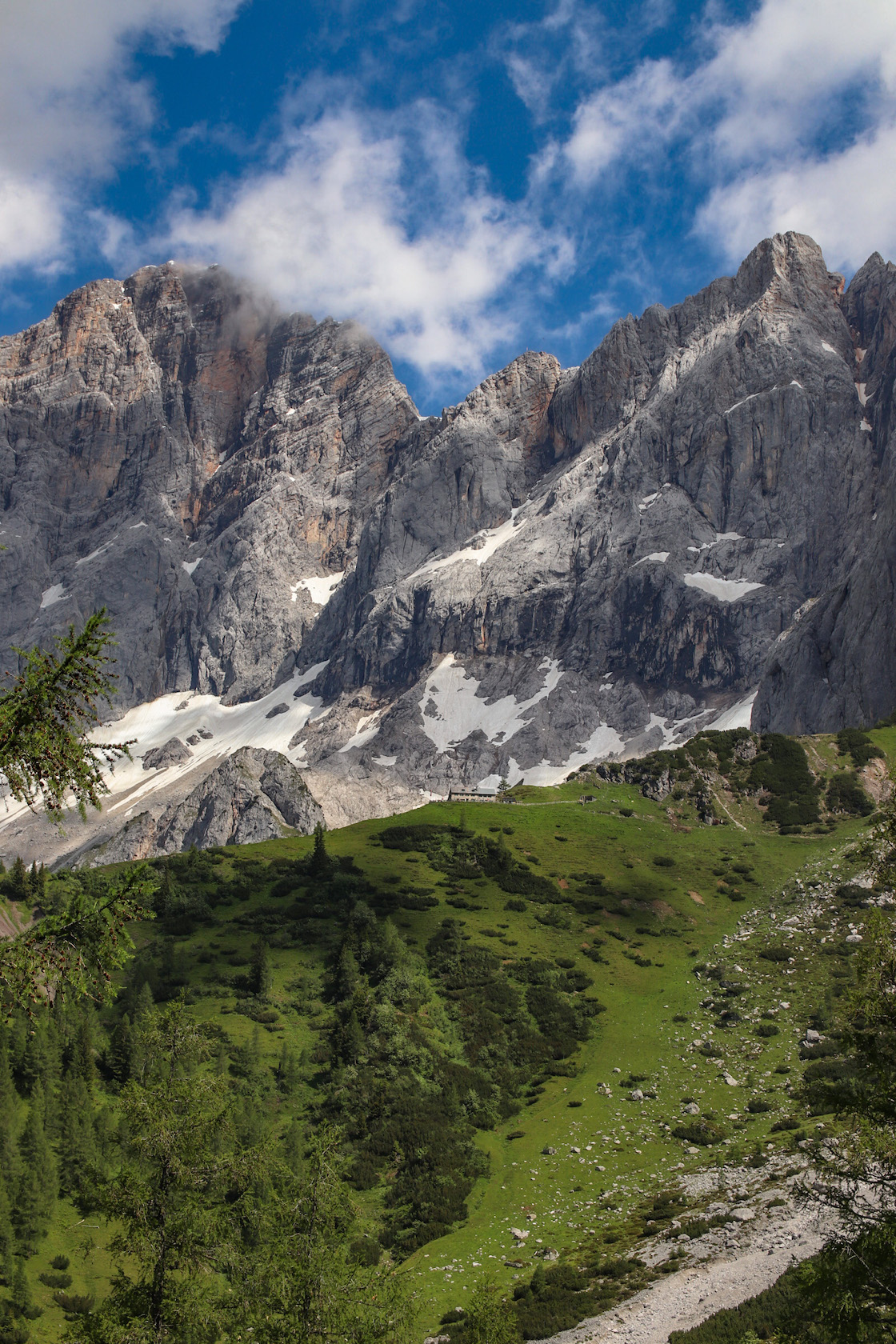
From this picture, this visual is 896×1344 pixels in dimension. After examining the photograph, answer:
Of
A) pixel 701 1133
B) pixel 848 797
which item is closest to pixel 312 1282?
pixel 701 1133

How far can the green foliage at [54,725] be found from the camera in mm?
12750

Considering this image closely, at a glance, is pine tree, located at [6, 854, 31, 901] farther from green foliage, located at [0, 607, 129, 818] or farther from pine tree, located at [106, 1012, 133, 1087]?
green foliage, located at [0, 607, 129, 818]

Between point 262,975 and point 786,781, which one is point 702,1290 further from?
point 786,781

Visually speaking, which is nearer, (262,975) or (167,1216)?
(167,1216)

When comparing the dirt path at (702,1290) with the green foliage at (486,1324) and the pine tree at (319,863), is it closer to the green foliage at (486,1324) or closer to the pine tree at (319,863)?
the green foliage at (486,1324)

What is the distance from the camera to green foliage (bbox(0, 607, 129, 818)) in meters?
12.8

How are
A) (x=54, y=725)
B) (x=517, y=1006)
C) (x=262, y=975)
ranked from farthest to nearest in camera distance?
(x=517, y=1006), (x=262, y=975), (x=54, y=725)

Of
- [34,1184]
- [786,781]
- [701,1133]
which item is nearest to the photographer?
[34,1184]

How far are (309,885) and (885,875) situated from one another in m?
74.8

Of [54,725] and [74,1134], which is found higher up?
[54,725]

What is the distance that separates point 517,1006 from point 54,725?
5837 cm

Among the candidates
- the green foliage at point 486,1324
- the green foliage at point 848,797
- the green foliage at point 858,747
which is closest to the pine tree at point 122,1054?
the green foliage at point 486,1324

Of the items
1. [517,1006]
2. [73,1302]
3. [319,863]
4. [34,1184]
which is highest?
[319,863]

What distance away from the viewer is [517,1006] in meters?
65.6
